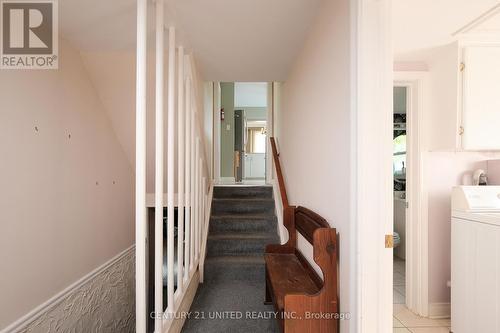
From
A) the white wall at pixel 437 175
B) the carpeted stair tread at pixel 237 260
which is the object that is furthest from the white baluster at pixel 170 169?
the white wall at pixel 437 175

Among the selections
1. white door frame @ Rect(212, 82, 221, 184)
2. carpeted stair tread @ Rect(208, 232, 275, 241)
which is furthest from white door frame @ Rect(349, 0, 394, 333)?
white door frame @ Rect(212, 82, 221, 184)

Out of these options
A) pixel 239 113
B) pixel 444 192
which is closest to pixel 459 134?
pixel 444 192

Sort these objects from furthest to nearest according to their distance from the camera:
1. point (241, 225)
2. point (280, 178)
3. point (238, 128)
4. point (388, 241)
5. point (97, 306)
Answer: point (238, 128)
point (241, 225)
point (280, 178)
point (97, 306)
point (388, 241)

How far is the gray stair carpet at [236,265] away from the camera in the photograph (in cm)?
211

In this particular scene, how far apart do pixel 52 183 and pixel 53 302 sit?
83cm

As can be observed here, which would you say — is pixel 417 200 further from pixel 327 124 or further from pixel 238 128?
pixel 238 128

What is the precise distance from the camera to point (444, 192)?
2396 mm

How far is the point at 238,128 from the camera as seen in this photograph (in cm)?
728

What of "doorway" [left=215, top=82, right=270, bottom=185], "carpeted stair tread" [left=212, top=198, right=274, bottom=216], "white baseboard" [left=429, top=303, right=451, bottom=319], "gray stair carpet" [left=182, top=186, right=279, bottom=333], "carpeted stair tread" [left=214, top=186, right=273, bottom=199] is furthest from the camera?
"doorway" [left=215, top=82, right=270, bottom=185]

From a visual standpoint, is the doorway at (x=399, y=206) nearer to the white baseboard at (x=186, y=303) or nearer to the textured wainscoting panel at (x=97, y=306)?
the white baseboard at (x=186, y=303)

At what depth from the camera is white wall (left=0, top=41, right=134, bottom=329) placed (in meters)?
1.58

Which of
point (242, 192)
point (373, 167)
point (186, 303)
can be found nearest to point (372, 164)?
point (373, 167)

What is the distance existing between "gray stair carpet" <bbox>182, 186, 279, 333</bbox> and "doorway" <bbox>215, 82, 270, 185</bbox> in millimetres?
1790
